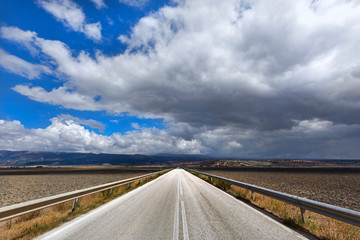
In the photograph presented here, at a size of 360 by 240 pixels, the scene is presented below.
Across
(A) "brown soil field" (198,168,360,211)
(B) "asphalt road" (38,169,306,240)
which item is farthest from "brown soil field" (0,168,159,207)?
(A) "brown soil field" (198,168,360,211)

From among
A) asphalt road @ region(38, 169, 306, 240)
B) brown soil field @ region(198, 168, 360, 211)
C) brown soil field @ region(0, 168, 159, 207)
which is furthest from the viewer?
brown soil field @ region(0, 168, 159, 207)

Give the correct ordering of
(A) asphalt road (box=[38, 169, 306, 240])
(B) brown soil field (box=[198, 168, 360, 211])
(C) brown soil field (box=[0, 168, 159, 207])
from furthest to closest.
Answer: (C) brown soil field (box=[0, 168, 159, 207]) → (B) brown soil field (box=[198, 168, 360, 211]) → (A) asphalt road (box=[38, 169, 306, 240])

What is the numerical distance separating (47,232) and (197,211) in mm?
5099

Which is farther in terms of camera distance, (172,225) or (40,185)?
(40,185)

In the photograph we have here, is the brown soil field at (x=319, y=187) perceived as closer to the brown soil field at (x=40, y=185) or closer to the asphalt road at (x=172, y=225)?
the asphalt road at (x=172, y=225)

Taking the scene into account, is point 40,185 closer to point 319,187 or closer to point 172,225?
point 172,225

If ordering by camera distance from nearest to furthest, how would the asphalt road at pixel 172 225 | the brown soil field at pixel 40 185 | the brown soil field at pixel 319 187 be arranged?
the asphalt road at pixel 172 225 < the brown soil field at pixel 319 187 < the brown soil field at pixel 40 185

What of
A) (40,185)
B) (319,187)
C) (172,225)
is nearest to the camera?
(172,225)

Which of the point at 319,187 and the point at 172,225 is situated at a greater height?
the point at 172,225

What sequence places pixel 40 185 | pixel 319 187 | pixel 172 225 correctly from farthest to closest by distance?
pixel 40 185, pixel 319 187, pixel 172 225

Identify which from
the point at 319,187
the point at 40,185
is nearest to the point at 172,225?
the point at 319,187

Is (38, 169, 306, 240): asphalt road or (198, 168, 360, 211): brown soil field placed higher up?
(38, 169, 306, 240): asphalt road

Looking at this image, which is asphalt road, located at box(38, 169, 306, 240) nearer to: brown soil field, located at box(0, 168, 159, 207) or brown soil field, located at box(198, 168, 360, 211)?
brown soil field, located at box(198, 168, 360, 211)

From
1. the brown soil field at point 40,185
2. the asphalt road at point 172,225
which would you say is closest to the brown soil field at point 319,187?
the asphalt road at point 172,225
